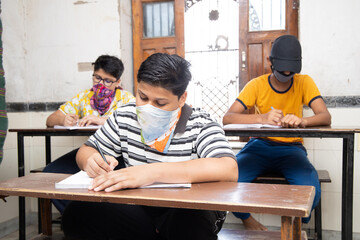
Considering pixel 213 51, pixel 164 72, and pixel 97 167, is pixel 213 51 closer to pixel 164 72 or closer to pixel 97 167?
pixel 164 72

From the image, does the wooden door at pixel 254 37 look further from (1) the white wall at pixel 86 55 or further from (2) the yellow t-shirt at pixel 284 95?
(2) the yellow t-shirt at pixel 284 95

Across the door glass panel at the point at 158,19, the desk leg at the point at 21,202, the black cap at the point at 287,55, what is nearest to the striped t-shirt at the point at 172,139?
the black cap at the point at 287,55

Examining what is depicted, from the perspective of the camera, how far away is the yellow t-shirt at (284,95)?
268 centimetres

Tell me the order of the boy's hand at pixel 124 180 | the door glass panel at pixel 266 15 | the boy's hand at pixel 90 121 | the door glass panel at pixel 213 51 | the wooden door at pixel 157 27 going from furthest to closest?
the wooden door at pixel 157 27, the door glass panel at pixel 213 51, the door glass panel at pixel 266 15, the boy's hand at pixel 90 121, the boy's hand at pixel 124 180

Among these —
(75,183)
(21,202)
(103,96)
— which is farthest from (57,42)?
(75,183)

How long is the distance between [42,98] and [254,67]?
218 centimetres

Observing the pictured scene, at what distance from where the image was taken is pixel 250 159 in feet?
8.34

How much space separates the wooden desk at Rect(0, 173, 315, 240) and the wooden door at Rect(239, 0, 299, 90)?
2.24 meters

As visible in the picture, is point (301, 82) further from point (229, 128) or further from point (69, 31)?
point (69, 31)

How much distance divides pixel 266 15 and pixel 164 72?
2.21 meters

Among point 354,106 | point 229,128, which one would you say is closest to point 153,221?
point 229,128

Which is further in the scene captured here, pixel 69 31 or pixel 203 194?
pixel 69 31

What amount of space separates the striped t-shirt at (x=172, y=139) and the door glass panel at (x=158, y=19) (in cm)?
213

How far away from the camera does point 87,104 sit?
3.04 meters
